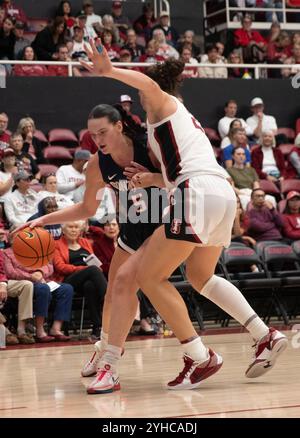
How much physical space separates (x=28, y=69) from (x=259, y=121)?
3731 millimetres

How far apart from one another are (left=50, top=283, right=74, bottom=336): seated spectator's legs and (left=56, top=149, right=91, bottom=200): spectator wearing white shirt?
2076mm

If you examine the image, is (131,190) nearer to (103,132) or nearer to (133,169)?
(133,169)

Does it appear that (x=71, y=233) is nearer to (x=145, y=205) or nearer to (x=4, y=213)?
(x=4, y=213)

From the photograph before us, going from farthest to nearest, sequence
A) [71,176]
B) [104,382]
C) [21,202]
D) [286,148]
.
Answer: [286,148]
[71,176]
[21,202]
[104,382]

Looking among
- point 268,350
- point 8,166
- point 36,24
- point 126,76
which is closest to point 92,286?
point 8,166

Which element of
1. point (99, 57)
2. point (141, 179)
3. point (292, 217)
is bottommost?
point (292, 217)

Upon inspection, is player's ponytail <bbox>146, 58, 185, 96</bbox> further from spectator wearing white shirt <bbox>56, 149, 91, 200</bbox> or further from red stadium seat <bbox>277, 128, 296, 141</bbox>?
red stadium seat <bbox>277, 128, 296, 141</bbox>

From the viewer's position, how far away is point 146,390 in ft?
16.2

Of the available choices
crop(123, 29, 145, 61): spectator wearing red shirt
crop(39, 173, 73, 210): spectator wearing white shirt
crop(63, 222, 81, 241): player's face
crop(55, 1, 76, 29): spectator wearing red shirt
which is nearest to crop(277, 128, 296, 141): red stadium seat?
crop(123, 29, 145, 61): spectator wearing red shirt

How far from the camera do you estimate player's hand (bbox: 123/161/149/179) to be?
4.86 m

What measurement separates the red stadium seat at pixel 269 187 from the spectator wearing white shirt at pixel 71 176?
275 centimetres

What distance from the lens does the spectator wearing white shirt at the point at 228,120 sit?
1331 cm

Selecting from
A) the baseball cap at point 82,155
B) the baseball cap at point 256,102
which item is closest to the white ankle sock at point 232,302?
the baseball cap at point 82,155

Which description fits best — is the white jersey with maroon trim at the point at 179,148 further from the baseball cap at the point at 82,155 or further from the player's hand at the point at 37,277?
the baseball cap at the point at 82,155
